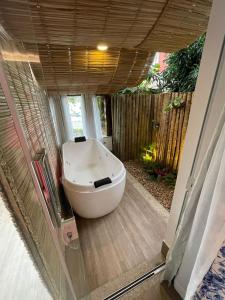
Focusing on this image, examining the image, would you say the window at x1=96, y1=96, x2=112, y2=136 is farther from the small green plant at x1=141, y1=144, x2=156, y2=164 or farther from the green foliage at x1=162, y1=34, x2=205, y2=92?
the green foliage at x1=162, y1=34, x2=205, y2=92

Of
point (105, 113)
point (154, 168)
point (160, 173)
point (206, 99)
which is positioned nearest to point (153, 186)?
point (160, 173)

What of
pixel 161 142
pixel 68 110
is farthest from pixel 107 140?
pixel 161 142

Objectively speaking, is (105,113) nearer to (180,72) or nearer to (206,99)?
(180,72)

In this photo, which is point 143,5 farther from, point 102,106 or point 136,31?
point 102,106

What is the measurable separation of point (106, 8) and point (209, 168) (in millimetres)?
1162

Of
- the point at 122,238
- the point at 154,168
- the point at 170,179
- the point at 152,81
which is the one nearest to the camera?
the point at 122,238

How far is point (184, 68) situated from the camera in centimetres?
278

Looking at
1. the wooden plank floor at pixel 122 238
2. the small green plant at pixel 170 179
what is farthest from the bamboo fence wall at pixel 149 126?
the wooden plank floor at pixel 122 238

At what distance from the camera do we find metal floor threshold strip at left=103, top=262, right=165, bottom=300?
1.30 meters

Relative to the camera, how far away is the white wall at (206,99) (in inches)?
30.0

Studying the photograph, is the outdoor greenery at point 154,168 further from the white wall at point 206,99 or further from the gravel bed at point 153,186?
the white wall at point 206,99

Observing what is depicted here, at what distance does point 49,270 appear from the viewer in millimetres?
714

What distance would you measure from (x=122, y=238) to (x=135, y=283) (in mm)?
483

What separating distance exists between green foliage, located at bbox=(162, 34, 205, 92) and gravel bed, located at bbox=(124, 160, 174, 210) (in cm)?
181
